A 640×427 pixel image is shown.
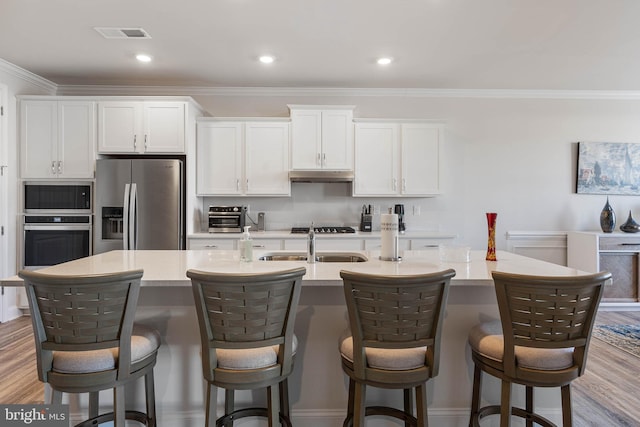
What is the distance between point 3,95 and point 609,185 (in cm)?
714

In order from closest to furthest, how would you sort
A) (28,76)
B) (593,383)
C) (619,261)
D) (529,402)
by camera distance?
(529,402) → (593,383) → (28,76) → (619,261)

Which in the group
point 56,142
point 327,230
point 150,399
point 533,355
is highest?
point 56,142

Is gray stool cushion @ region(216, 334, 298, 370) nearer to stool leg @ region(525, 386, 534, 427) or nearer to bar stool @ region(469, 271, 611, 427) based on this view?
bar stool @ region(469, 271, 611, 427)

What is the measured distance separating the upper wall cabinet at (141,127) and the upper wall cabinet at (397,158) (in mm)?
2021

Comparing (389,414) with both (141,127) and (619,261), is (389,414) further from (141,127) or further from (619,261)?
(619,261)

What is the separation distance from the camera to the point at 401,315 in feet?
5.00

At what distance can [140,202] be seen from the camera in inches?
155

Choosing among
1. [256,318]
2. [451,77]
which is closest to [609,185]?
[451,77]

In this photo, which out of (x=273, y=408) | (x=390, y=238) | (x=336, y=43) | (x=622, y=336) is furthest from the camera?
(x=622, y=336)

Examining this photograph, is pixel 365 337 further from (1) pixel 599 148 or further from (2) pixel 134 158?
(1) pixel 599 148

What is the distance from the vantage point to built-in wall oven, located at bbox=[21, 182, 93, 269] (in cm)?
404

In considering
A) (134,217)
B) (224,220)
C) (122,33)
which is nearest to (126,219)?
(134,217)

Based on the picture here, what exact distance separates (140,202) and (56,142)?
1191 mm

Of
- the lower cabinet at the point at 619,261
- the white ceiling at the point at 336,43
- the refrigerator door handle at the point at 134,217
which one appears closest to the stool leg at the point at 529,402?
the white ceiling at the point at 336,43
